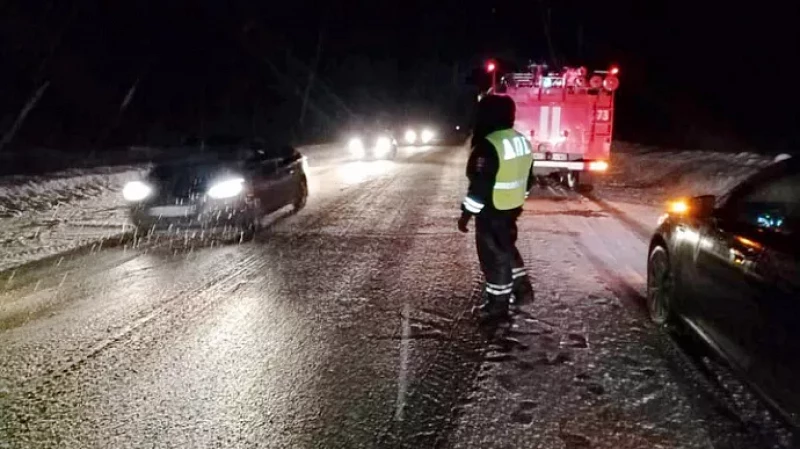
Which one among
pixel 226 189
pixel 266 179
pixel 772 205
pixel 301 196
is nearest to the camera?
pixel 772 205

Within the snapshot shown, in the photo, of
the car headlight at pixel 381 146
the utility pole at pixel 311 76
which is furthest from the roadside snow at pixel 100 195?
the utility pole at pixel 311 76

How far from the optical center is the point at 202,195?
37.7 ft

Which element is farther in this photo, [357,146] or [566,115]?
[357,146]

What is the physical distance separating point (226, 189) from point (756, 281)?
28.0 feet

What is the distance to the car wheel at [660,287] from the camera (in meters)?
6.46

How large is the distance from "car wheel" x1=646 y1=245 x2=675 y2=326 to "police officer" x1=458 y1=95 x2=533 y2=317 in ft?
3.95

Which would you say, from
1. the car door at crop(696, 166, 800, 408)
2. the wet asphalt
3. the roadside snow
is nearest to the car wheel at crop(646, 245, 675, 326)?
the wet asphalt

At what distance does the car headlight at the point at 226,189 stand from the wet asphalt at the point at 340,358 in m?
1.24

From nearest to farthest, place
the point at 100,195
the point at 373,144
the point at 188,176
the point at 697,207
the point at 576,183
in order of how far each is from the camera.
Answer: the point at 697,207 → the point at 188,176 → the point at 100,195 → the point at 576,183 → the point at 373,144

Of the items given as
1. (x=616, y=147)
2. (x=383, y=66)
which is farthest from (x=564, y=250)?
(x=383, y=66)

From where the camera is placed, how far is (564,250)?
10.6 meters

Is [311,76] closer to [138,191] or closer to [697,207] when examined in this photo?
[138,191]

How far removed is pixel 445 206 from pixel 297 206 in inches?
113

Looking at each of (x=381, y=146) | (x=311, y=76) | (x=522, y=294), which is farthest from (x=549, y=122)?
(x=311, y=76)
